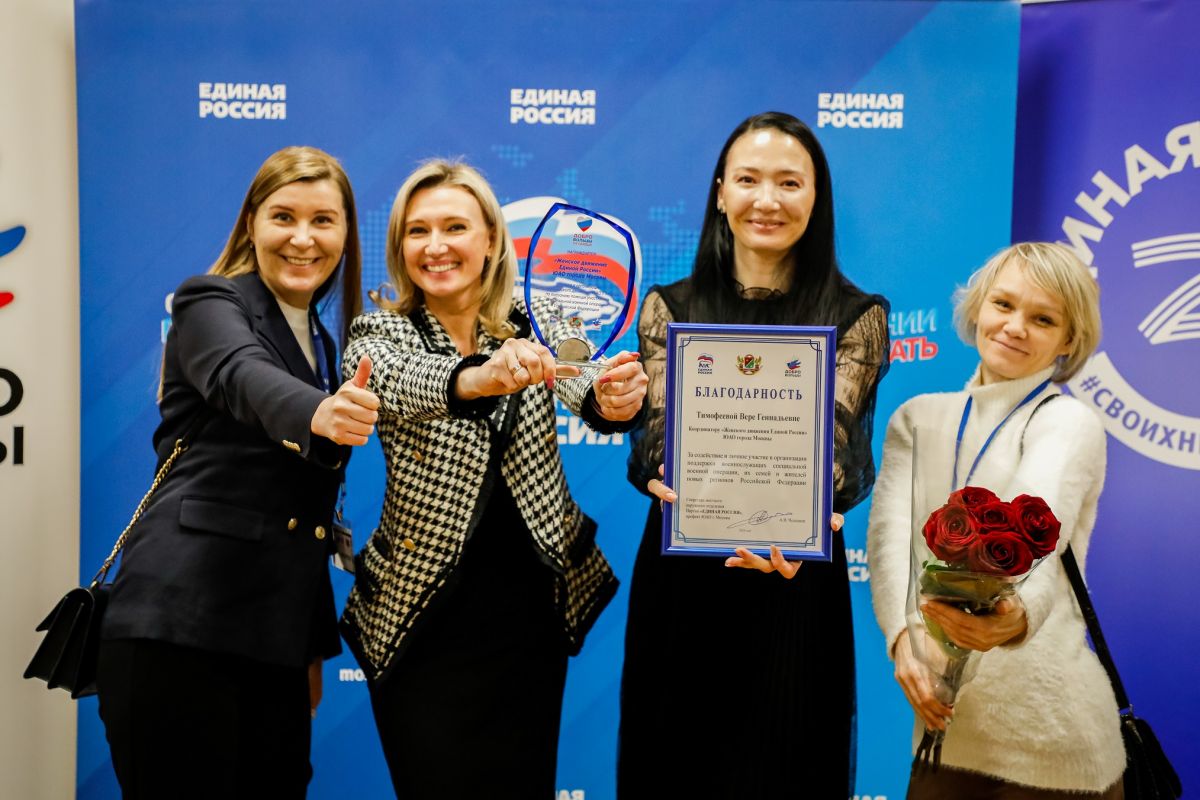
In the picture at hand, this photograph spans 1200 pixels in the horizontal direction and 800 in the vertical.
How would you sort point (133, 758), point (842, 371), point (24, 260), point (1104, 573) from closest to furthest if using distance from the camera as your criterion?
1. point (133, 758)
2. point (842, 371)
3. point (24, 260)
4. point (1104, 573)

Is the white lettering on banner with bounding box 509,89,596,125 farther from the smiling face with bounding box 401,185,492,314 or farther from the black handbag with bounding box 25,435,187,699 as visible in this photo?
the black handbag with bounding box 25,435,187,699

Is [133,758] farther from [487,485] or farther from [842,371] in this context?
[842,371]

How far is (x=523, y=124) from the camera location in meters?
3.18

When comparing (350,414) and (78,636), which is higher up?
(350,414)

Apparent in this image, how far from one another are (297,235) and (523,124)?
116 cm

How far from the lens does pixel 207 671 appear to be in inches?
82.6

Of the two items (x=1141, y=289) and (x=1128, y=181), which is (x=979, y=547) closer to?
(x=1141, y=289)

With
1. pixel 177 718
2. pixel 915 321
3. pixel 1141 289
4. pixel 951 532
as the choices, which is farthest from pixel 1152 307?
pixel 177 718

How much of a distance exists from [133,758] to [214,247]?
1.72 m

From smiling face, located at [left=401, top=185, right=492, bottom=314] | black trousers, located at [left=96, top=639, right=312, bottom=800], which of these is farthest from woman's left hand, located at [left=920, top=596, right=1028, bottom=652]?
black trousers, located at [left=96, top=639, right=312, bottom=800]

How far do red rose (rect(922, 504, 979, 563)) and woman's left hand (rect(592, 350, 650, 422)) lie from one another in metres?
0.66

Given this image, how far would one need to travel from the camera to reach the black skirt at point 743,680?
2.26 meters

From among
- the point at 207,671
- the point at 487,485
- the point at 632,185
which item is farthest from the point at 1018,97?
the point at 207,671

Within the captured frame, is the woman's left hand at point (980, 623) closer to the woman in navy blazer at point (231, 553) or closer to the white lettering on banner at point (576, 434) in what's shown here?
the woman in navy blazer at point (231, 553)
